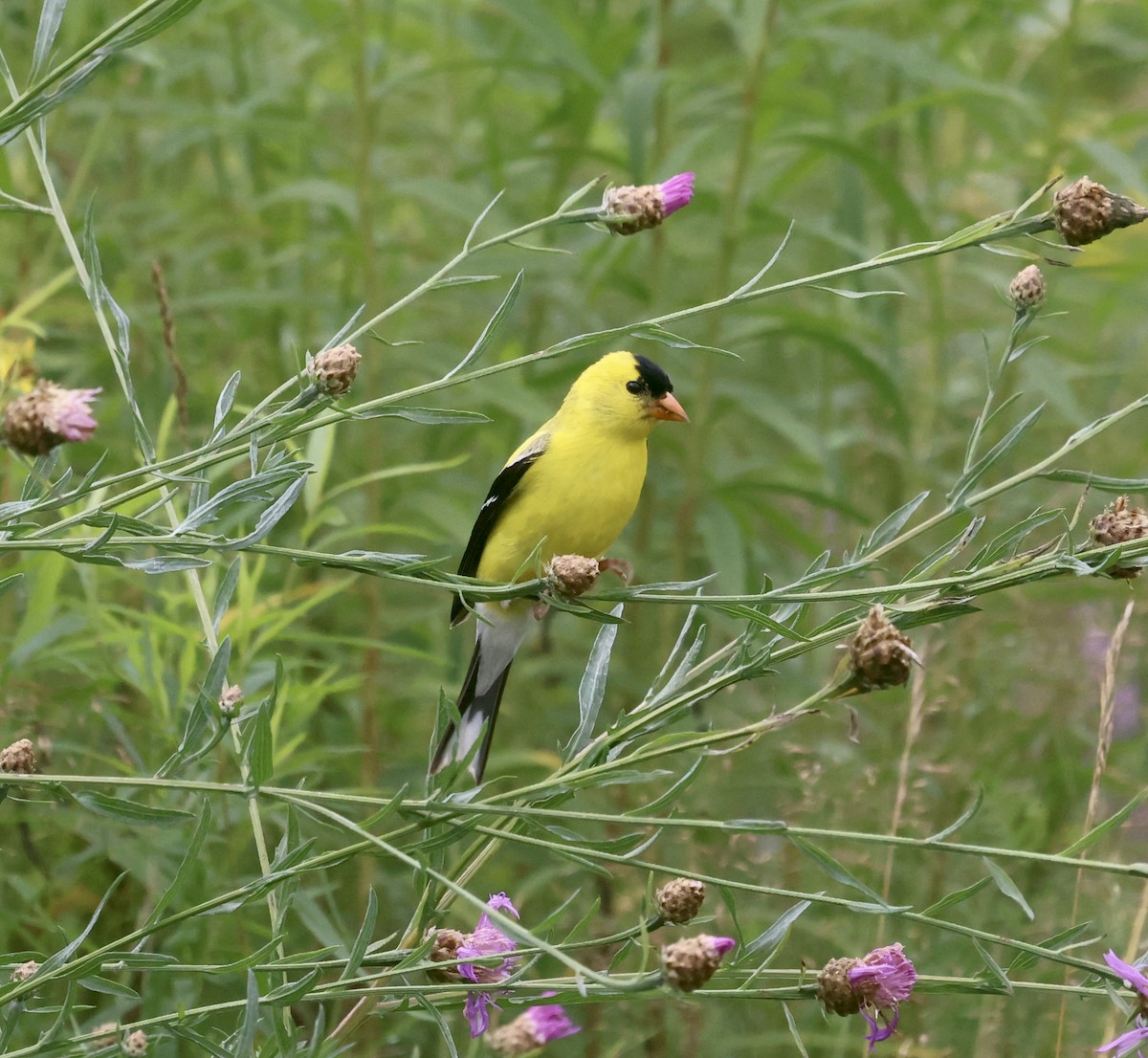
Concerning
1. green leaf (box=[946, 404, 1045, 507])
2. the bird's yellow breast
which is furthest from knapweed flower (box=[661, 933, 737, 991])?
the bird's yellow breast

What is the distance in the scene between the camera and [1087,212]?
1146mm

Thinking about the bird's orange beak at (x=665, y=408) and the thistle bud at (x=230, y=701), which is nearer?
the thistle bud at (x=230, y=701)

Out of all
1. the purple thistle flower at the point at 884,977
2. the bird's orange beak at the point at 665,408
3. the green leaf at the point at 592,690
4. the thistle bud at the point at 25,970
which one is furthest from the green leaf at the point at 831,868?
the bird's orange beak at the point at 665,408

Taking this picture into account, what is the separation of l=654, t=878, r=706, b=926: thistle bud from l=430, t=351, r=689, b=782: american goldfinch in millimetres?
812

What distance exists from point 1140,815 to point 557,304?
72.5 inches

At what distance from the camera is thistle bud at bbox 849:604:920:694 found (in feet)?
3.44

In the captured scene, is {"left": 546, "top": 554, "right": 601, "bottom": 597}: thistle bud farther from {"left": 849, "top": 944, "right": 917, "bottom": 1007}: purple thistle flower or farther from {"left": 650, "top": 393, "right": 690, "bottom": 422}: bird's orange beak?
{"left": 650, "top": 393, "right": 690, "bottom": 422}: bird's orange beak

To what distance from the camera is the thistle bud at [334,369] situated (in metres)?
1.11

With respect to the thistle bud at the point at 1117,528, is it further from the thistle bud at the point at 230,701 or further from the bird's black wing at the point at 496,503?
the bird's black wing at the point at 496,503

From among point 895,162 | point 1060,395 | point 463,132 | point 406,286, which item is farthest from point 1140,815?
point 463,132

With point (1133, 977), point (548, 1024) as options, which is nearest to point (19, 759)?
point (548, 1024)

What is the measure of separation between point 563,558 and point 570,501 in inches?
33.7

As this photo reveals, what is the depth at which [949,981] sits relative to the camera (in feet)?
3.67

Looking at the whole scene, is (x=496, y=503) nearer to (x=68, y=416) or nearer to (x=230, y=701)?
(x=230, y=701)
